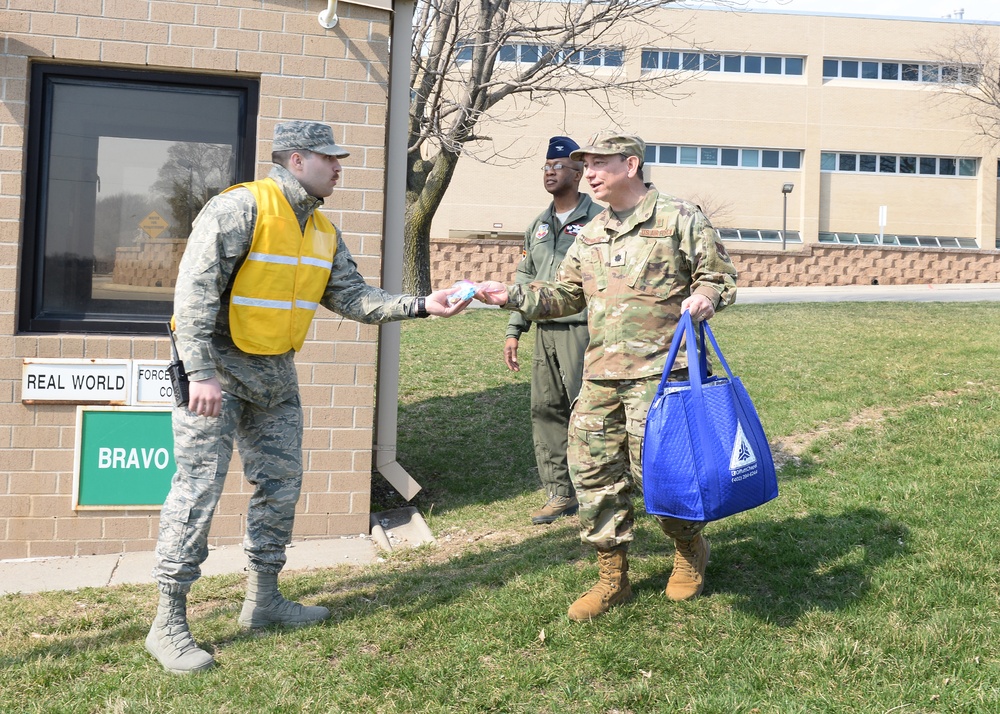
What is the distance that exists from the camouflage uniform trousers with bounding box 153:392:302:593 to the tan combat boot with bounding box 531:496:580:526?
6.99 feet

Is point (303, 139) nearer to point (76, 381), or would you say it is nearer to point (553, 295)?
point (553, 295)

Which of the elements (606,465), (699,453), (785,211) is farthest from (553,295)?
(785,211)

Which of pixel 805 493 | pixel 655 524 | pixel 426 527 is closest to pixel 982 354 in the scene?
pixel 805 493

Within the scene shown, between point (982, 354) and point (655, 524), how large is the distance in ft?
18.3

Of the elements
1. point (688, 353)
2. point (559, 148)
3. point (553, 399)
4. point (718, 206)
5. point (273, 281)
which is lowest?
point (553, 399)

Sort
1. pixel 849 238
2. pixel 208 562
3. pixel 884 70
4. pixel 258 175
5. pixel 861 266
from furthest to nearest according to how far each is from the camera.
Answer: pixel 884 70 < pixel 849 238 < pixel 861 266 < pixel 258 175 < pixel 208 562

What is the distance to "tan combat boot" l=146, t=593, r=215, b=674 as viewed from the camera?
3.68 meters

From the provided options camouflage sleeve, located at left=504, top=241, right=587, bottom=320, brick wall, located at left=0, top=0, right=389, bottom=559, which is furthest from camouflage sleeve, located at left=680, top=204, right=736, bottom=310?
brick wall, located at left=0, top=0, right=389, bottom=559

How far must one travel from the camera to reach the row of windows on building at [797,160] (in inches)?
1495

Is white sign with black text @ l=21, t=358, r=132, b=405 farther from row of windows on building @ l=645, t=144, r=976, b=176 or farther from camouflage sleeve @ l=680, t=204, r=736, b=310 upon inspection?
row of windows on building @ l=645, t=144, r=976, b=176

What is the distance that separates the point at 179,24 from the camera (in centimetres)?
550

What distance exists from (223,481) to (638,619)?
1912 mm

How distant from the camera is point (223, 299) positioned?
3.89m

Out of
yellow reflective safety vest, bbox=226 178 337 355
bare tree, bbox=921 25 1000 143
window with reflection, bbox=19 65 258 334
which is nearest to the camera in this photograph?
yellow reflective safety vest, bbox=226 178 337 355
